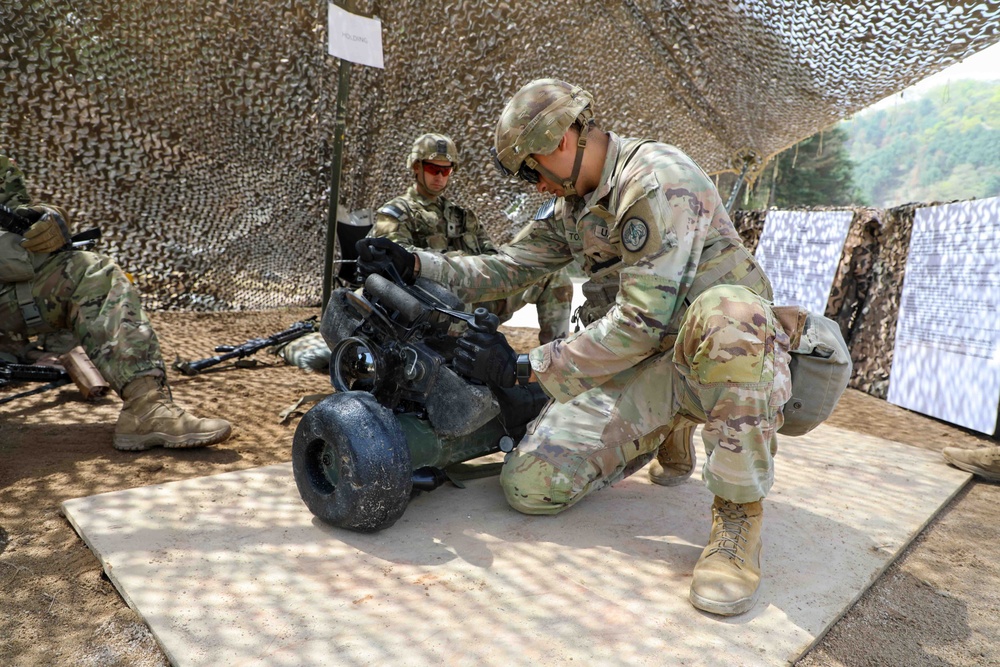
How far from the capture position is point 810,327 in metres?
2.12

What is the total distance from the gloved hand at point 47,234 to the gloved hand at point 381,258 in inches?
52.1

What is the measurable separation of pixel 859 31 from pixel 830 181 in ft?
83.7

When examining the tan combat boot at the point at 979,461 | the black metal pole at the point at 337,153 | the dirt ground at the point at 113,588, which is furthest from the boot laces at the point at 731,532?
the black metal pole at the point at 337,153

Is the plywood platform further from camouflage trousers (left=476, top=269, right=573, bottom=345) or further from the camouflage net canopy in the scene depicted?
the camouflage net canopy

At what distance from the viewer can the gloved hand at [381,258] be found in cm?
213

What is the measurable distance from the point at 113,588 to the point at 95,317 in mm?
1367

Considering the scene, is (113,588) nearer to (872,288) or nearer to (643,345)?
(643,345)

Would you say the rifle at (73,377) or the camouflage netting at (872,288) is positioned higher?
the camouflage netting at (872,288)

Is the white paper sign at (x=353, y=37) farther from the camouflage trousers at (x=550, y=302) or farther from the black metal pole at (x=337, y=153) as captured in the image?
the camouflage trousers at (x=550, y=302)

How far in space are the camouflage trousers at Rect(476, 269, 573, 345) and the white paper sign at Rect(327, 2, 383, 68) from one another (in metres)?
1.67

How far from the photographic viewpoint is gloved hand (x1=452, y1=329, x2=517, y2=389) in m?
1.88

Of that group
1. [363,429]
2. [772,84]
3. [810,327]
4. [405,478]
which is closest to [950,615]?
[810,327]

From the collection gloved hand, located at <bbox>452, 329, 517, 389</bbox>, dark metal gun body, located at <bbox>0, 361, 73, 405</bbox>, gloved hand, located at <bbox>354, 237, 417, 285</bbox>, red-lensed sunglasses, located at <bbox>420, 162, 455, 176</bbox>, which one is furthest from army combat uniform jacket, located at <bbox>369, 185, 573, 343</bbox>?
gloved hand, located at <bbox>452, 329, 517, 389</bbox>

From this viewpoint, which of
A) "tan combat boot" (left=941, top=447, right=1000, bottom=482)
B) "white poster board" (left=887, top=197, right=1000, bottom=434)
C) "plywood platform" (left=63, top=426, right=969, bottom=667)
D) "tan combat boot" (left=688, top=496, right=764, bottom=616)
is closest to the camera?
"plywood platform" (left=63, top=426, right=969, bottom=667)
